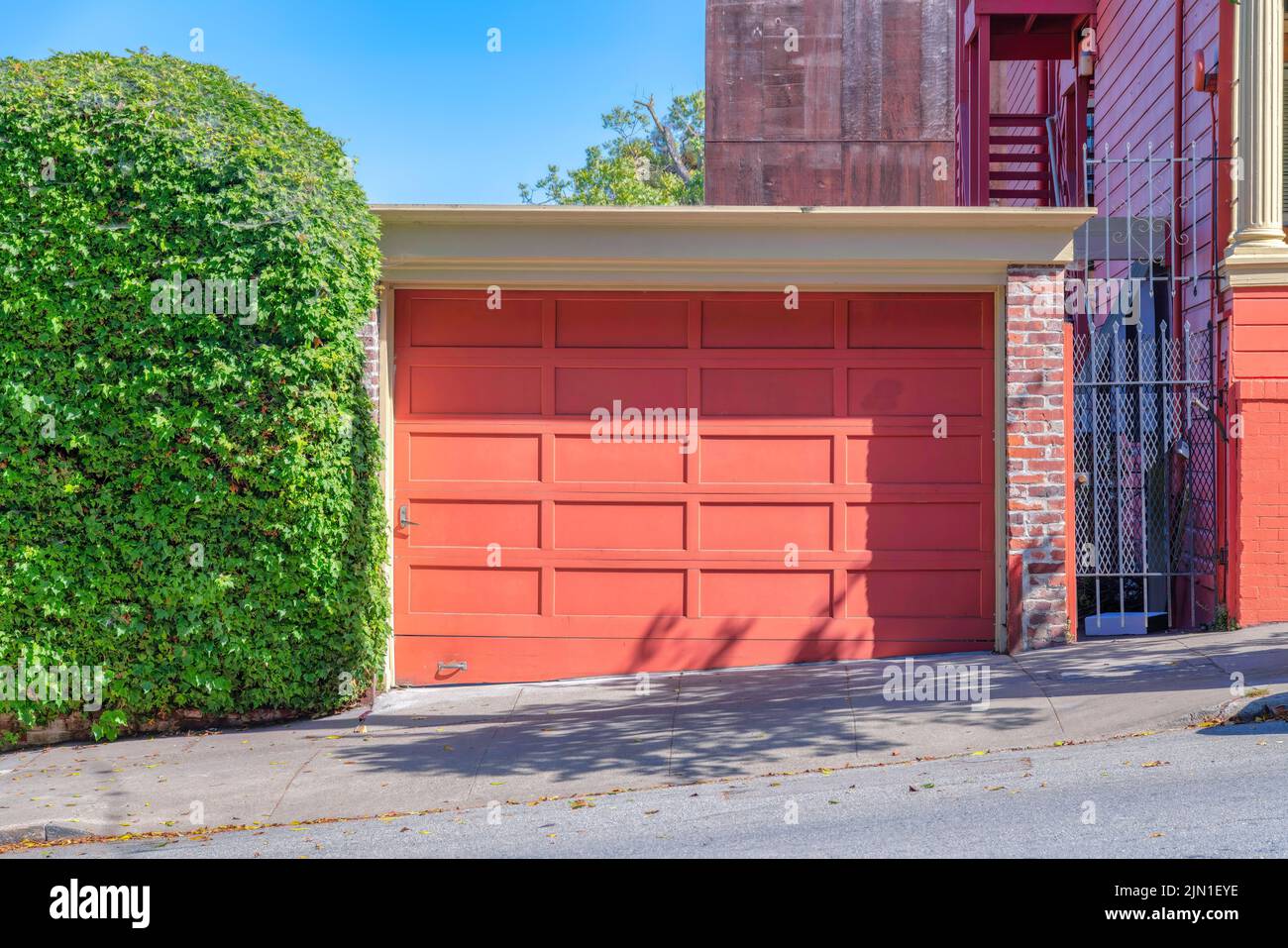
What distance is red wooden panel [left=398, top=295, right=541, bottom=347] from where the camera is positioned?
29.2ft

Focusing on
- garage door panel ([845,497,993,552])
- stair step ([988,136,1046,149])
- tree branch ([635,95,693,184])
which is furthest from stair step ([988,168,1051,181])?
tree branch ([635,95,693,184])

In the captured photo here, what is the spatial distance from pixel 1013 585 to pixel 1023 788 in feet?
10.2

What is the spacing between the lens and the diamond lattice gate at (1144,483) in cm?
915

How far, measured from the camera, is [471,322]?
891 centimetres

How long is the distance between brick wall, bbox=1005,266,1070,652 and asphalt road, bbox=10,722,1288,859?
2098mm

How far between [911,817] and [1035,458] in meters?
4.01

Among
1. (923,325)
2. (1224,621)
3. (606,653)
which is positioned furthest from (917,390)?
(606,653)

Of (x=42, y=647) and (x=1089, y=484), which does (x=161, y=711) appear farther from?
(x=1089, y=484)

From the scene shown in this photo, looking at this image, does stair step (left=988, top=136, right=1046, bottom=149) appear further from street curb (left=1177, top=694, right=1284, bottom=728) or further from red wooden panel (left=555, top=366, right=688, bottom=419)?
street curb (left=1177, top=694, right=1284, bottom=728)

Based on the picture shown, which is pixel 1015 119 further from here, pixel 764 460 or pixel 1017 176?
pixel 764 460

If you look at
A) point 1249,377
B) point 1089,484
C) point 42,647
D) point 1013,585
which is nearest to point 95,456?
point 42,647

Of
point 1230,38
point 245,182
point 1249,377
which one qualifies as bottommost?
point 1249,377

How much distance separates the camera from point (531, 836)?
5477 mm

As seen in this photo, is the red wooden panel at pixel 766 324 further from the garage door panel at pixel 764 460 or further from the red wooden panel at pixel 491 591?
the red wooden panel at pixel 491 591
